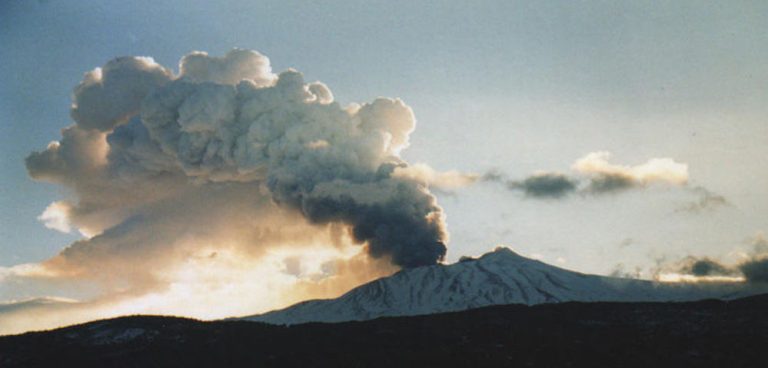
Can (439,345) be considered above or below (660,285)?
below

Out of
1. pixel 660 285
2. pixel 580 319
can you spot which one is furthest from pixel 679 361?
pixel 660 285

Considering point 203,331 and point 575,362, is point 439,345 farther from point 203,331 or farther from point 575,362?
point 203,331

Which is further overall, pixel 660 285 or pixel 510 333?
pixel 660 285

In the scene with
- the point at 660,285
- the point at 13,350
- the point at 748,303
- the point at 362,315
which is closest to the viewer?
the point at 13,350

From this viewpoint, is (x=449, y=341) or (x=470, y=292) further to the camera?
(x=470, y=292)

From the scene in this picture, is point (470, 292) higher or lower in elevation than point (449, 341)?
higher
